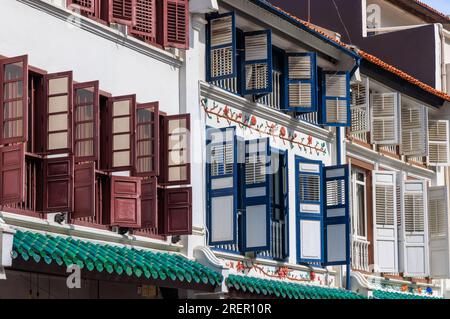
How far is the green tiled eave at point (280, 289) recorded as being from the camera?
2212 centimetres

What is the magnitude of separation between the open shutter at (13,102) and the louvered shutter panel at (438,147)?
15.8 m

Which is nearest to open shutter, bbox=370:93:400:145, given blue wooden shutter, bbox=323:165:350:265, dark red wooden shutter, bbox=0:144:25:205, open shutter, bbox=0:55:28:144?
blue wooden shutter, bbox=323:165:350:265

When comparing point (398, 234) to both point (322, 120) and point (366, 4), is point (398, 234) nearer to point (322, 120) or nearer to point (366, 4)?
point (322, 120)

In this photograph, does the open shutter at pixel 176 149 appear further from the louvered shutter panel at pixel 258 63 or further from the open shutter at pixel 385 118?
the open shutter at pixel 385 118

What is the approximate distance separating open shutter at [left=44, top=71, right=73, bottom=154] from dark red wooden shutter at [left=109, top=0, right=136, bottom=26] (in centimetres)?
237

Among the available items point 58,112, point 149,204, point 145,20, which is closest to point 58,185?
point 58,112

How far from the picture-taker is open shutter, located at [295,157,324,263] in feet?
84.2

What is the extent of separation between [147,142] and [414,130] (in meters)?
11.5

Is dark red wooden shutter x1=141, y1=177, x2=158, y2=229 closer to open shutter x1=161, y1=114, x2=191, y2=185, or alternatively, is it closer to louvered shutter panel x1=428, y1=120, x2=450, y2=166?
open shutter x1=161, y1=114, x2=191, y2=185

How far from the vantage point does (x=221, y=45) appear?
2353 centimetres

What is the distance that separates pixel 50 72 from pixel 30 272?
2.90 meters

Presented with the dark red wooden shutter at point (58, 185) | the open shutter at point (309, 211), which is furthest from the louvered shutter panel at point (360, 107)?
the dark red wooden shutter at point (58, 185)

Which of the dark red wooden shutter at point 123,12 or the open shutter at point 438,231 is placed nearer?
the dark red wooden shutter at point 123,12

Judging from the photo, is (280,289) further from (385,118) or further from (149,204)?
(385,118)
